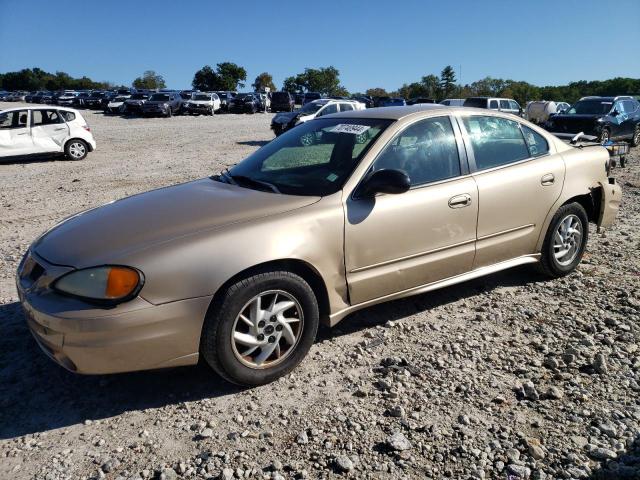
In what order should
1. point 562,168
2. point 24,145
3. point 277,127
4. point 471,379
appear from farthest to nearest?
point 277,127, point 24,145, point 562,168, point 471,379

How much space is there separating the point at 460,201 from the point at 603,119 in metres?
14.3

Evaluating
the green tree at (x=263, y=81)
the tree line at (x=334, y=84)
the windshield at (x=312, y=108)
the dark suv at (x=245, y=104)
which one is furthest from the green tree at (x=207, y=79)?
the windshield at (x=312, y=108)

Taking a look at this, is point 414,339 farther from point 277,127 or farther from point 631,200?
point 277,127

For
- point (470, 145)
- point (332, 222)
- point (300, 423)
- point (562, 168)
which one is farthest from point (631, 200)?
point (300, 423)

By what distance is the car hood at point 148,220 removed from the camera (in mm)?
2869

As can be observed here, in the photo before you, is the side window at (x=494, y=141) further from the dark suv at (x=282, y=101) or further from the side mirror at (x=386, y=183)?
the dark suv at (x=282, y=101)

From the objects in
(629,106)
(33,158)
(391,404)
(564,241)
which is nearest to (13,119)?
(33,158)

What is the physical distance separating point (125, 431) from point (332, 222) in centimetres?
166

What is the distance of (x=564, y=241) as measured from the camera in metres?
4.63

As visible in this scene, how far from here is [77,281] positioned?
8.93 ft

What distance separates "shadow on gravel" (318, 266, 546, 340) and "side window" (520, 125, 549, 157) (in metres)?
1.04

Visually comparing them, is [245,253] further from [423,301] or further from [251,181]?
[423,301]

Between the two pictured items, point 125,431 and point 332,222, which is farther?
point 332,222

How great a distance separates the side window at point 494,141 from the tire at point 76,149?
42.9 feet
